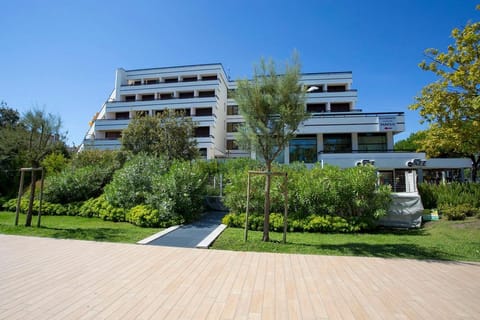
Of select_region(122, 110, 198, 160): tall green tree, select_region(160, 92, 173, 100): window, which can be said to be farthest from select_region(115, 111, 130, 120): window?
select_region(122, 110, 198, 160): tall green tree

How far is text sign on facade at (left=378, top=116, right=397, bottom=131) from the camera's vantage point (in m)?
23.0

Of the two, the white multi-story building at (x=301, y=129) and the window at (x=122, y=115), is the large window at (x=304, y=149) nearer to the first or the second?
the white multi-story building at (x=301, y=129)

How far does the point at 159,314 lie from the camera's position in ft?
10.5

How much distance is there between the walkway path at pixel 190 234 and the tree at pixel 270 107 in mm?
2244

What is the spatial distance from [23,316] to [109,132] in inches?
1249

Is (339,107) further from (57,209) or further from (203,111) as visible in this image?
(57,209)

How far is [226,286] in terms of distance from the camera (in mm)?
4133

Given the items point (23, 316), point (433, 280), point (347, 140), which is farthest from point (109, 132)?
point (433, 280)

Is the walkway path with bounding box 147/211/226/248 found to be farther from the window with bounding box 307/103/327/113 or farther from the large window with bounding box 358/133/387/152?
the window with bounding box 307/103/327/113

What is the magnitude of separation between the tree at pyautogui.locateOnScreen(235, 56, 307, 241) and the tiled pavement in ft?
8.28

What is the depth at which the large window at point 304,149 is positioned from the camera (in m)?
25.3

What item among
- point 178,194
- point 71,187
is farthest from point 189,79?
point 178,194

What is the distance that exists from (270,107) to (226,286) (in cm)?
480

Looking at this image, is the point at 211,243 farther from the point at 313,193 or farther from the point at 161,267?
the point at 313,193
